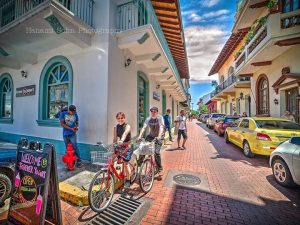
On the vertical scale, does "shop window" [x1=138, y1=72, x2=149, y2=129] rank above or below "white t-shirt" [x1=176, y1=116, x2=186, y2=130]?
above

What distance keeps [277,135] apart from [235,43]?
14.1 m

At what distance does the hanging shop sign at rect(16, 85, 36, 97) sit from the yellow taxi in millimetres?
9075

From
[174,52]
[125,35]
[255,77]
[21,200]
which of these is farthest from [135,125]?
[255,77]

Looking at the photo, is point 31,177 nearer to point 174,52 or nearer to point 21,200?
point 21,200

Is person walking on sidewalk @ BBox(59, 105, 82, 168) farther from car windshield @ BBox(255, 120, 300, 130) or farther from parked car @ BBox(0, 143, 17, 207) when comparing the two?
car windshield @ BBox(255, 120, 300, 130)

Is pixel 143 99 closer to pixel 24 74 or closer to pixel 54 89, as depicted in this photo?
pixel 54 89

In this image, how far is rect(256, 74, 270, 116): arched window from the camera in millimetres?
11558

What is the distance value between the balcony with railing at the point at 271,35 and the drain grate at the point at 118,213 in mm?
9085

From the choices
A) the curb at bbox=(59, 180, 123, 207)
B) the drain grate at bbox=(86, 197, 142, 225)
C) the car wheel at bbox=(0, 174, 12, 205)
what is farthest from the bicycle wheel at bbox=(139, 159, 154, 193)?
the car wheel at bbox=(0, 174, 12, 205)

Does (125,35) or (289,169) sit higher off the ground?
(125,35)

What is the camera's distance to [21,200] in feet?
8.20

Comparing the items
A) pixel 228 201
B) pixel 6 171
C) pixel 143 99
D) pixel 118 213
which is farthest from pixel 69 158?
pixel 143 99

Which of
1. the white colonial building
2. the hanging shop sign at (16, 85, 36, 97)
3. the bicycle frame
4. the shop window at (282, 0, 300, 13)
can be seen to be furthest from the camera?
the shop window at (282, 0, 300, 13)

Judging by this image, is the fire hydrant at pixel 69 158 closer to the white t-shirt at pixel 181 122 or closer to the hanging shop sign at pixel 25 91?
the hanging shop sign at pixel 25 91
